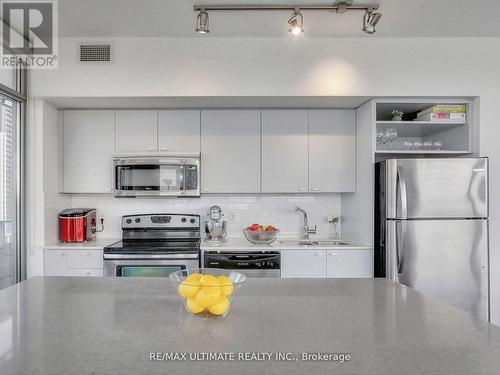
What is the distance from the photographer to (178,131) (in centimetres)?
323

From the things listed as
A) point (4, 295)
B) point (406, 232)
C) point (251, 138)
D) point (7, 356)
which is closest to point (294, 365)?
point (7, 356)

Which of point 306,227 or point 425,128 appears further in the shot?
point 306,227

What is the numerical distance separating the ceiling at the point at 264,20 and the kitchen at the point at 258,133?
0.06ft

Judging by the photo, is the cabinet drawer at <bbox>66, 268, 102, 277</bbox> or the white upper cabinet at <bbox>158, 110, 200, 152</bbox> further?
the white upper cabinet at <bbox>158, 110, 200, 152</bbox>

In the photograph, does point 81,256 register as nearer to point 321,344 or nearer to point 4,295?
point 4,295

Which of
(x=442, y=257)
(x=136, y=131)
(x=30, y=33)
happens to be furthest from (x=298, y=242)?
(x=30, y=33)

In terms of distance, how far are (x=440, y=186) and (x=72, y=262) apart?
3121 mm

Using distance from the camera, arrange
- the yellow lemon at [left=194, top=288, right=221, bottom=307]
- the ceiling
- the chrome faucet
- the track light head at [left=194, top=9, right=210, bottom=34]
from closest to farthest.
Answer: the yellow lemon at [left=194, top=288, right=221, bottom=307], the track light head at [left=194, top=9, right=210, bottom=34], the ceiling, the chrome faucet

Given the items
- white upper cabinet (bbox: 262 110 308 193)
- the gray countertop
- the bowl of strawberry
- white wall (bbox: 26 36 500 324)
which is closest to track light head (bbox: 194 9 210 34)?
white wall (bbox: 26 36 500 324)

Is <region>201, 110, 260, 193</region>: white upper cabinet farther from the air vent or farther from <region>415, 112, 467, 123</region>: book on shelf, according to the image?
<region>415, 112, 467, 123</region>: book on shelf

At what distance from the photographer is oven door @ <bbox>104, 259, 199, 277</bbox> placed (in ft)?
9.37

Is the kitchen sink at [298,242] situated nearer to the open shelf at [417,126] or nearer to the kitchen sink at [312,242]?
the kitchen sink at [312,242]

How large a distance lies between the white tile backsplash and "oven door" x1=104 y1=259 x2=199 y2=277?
0.75 m

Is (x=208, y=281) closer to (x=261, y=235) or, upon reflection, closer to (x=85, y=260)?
(x=261, y=235)
